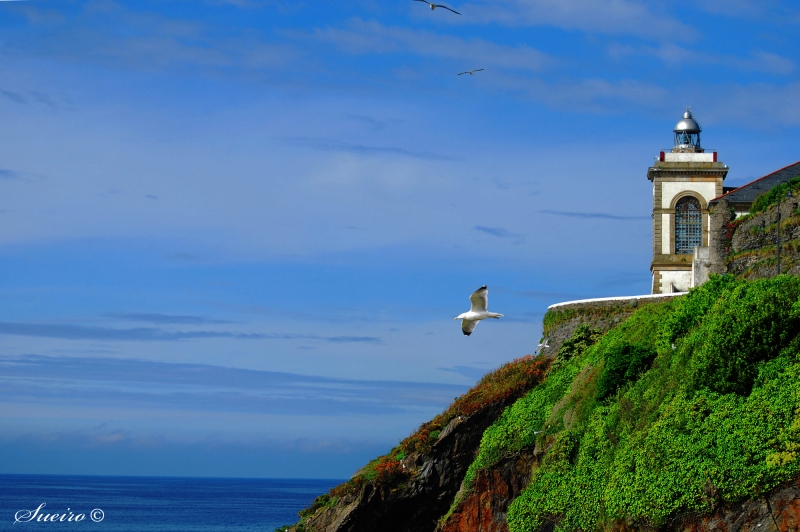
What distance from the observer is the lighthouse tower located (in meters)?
52.8

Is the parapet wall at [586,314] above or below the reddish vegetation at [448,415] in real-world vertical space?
above

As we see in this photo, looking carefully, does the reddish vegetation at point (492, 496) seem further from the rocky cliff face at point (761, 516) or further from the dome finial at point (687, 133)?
the dome finial at point (687, 133)

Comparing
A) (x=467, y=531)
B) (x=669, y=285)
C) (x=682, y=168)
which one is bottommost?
(x=467, y=531)

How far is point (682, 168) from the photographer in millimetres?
53438

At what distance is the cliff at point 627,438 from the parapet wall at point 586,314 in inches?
5.9

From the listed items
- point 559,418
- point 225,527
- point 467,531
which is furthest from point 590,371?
point 225,527

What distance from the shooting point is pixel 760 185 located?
4725 cm

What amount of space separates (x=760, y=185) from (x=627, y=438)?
73.9ft

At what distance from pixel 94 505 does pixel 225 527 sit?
39529 millimetres

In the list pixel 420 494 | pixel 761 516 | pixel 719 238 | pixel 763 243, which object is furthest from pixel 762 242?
pixel 761 516

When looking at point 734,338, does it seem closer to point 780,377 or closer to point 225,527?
point 780,377

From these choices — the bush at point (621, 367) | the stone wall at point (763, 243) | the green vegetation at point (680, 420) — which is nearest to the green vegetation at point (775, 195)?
the stone wall at point (763, 243)

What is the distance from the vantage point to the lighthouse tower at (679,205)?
5281 cm

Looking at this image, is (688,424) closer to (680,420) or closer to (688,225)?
(680,420)
